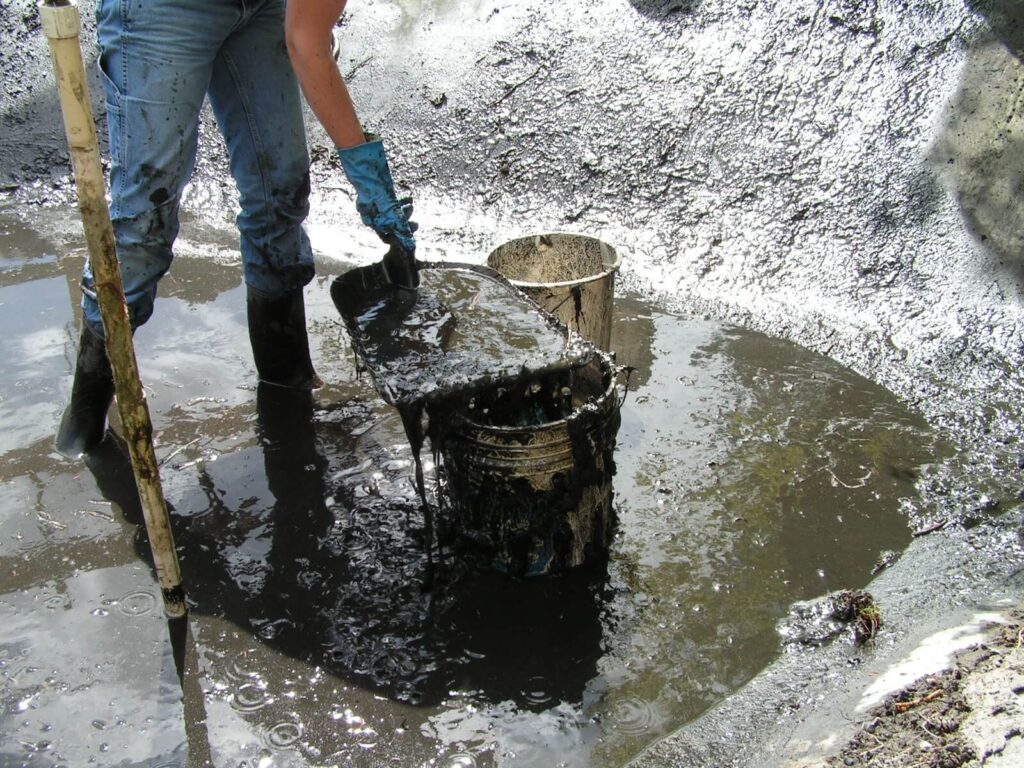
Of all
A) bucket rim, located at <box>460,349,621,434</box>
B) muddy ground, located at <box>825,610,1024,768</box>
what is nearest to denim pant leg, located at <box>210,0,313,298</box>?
bucket rim, located at <box>460,349,621,434</box>

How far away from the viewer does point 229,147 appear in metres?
3.74

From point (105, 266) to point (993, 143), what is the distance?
13.1 feet

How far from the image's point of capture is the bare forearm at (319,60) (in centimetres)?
284

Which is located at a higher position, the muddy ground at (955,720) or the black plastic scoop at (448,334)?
the black plastic scoop at (448,334)

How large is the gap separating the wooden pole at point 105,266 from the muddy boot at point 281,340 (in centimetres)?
139

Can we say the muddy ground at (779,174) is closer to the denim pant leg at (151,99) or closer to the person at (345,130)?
the person at (345,130)

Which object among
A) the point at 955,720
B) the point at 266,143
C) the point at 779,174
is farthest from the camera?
the point at 779,174

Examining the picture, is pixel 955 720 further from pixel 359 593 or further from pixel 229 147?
pixel 229 147

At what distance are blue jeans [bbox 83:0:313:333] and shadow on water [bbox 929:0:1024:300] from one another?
10.1 feet

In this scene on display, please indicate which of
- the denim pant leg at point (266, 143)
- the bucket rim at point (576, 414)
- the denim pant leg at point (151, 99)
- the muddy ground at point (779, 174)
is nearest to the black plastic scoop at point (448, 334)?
the bucket rim at point (576, 414)

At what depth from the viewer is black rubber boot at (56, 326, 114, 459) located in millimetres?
3635

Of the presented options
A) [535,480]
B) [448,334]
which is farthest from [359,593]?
[448,334]

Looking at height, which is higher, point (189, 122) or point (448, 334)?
point (189, 122)

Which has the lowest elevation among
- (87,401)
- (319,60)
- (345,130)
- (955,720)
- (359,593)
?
(359,593)
